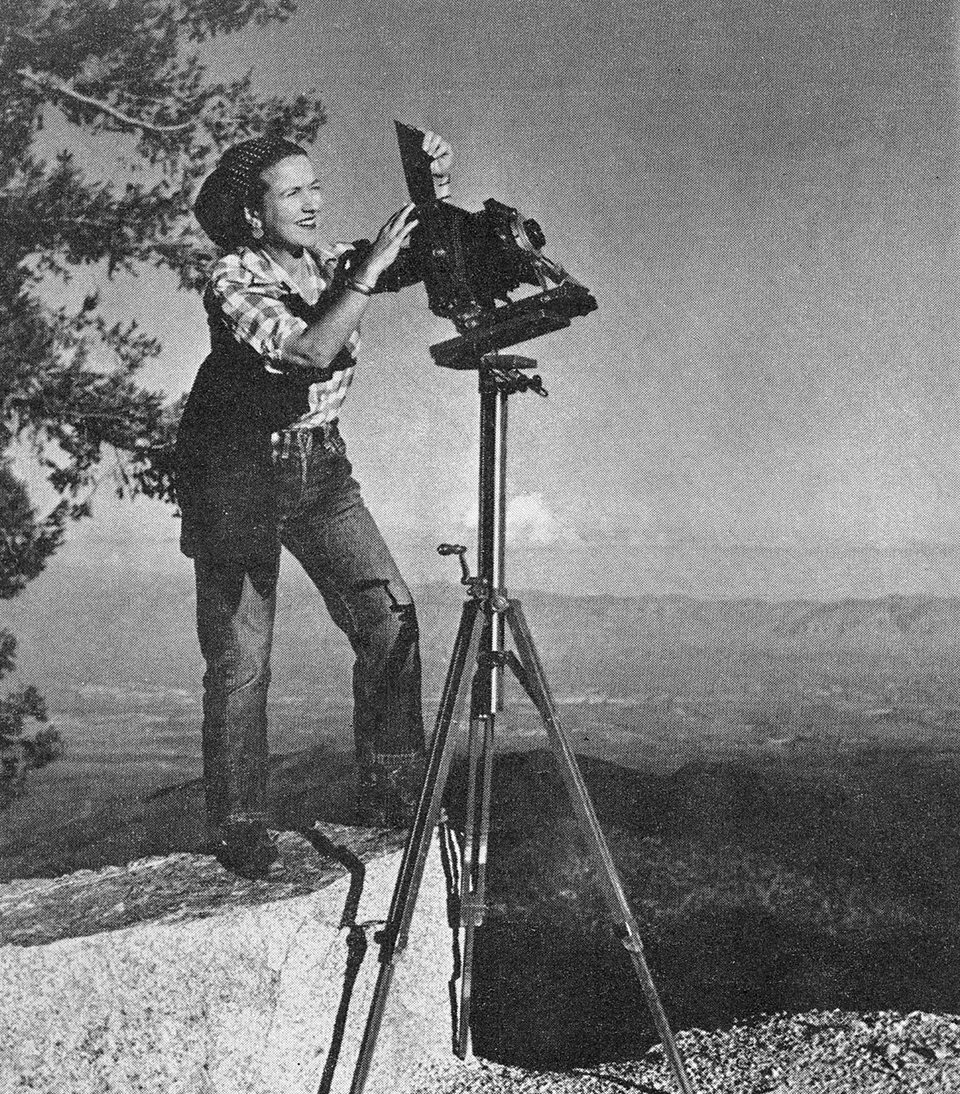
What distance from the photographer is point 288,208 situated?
268cm

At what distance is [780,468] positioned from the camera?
3.65 m

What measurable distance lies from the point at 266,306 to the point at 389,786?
122 cm

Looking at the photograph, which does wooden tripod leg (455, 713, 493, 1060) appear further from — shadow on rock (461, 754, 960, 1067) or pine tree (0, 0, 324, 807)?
pine tree (0, 0, 324, 807)

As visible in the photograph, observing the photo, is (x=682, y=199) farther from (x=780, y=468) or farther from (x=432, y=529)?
(x=432, y=529)

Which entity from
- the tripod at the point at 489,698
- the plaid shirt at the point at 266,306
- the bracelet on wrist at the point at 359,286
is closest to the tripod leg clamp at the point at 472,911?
the tripod at the point at 489,698

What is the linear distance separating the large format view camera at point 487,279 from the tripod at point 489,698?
0.05 meters

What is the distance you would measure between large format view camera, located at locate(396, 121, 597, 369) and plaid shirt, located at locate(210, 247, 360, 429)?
1.17 ft

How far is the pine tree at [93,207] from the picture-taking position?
3066 mm

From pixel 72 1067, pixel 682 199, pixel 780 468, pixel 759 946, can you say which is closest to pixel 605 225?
pixel 682 199

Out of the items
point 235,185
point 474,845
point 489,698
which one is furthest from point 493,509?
point 235,185

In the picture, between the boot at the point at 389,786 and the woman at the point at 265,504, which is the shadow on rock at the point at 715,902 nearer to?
the boot at the point at 389,786

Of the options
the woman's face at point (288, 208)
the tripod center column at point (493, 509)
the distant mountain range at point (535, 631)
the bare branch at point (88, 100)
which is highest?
the bare branch at point (88, 100)

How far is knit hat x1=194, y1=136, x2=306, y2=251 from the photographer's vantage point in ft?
9.00

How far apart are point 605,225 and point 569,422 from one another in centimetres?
62
